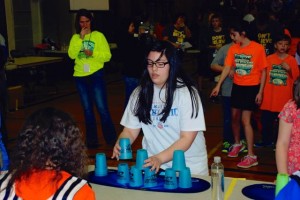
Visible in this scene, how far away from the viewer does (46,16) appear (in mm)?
13531

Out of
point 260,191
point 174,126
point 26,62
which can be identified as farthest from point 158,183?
point 26,62

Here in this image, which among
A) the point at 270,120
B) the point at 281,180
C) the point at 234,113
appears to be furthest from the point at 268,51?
the point at 281,180

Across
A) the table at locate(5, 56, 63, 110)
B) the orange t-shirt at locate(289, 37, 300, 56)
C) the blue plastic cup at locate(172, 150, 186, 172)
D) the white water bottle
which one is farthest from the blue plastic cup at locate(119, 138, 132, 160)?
the table at locate(5, 56, 63, 110)

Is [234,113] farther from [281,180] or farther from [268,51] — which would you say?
[281,180]

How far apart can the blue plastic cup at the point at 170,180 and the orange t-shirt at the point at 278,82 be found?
3.28m

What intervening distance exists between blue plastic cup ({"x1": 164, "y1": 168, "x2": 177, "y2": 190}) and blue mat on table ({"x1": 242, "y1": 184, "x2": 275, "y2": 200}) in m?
0.38

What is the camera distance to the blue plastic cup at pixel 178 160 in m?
2.85

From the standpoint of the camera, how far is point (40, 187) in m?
1.96

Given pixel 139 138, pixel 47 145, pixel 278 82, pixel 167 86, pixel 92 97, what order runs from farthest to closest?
pixel 139 138 → pixel 92 97 → pixel 278 82 → pixel 167 86 → pixel 47 145

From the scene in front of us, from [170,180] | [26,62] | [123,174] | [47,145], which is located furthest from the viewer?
[26,62]

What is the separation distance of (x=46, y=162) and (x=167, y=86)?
1.36 meters

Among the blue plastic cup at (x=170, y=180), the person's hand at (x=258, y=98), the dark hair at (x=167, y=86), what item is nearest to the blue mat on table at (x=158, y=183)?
the blue plastic cup at (x=170, y=180)

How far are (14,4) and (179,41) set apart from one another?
4.88 metres

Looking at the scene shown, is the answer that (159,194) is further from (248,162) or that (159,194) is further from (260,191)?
(248,162)
